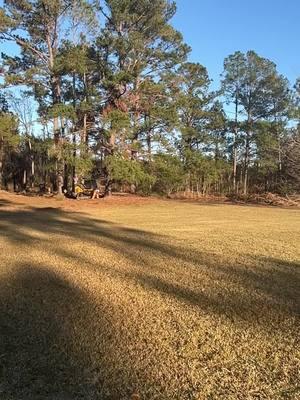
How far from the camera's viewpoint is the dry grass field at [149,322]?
3.49 meters

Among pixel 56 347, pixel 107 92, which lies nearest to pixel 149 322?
pixel 56 347

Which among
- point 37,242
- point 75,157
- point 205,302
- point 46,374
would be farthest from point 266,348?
point 75,157

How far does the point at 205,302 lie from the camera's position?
18.7 ft

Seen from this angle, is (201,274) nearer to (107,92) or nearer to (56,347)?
(56,347)

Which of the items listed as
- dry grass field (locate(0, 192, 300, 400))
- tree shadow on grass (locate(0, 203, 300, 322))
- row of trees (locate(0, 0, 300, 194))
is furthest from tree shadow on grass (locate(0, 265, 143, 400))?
row of trees (locate(0, 0, 300, 194))

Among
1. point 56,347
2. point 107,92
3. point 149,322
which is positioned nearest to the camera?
point 56,347

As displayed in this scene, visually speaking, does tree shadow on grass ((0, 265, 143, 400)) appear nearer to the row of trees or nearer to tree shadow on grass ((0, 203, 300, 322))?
tree shadow on grass ((0, 203, 300, 322))

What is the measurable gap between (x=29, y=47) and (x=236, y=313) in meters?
27.8

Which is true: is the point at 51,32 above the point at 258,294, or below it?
above

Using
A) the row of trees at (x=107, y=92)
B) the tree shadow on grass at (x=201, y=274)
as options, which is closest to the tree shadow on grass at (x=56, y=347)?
the tree shadow on grass at (x=201, y=274)

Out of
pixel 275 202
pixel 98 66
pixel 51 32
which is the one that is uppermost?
pixel 51 32

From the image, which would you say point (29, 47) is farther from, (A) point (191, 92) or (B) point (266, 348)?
(B) point (266, 348)

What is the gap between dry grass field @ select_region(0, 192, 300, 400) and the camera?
3.49 m

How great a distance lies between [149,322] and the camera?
4.89 metres
